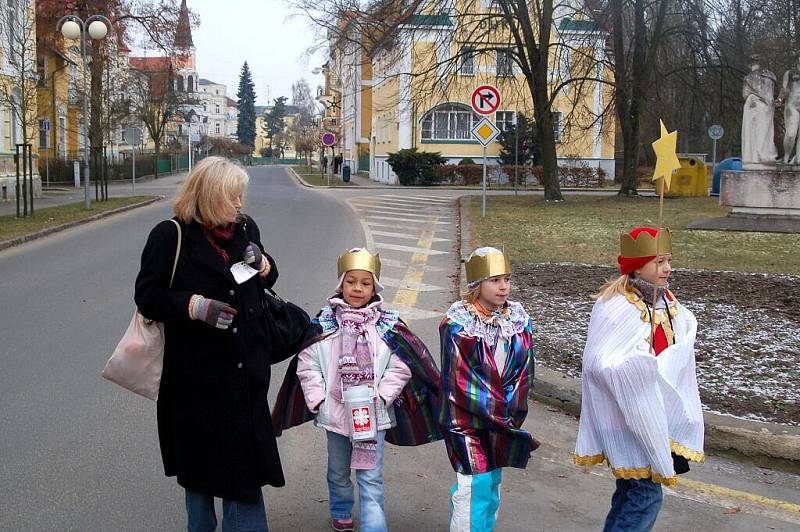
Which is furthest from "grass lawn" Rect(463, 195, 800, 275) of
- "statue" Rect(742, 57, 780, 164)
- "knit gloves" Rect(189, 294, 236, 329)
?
"knit gloves" Rect(189, 294, 236, 329)

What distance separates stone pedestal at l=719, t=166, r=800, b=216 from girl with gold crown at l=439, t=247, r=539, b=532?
16.2 m

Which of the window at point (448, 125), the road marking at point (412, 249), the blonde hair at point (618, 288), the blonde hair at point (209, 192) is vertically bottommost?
the road marking at point (412, 249)

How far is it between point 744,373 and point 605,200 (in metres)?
23.4

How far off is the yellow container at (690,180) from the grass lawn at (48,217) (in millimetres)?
19510

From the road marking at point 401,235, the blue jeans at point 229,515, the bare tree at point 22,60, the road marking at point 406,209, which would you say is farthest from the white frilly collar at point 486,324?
the bare tree at point 22,60

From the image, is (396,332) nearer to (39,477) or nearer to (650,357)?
(650,357)

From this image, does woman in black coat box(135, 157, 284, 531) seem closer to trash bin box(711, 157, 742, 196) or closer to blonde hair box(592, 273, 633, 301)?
blonde hair box(592, 273, 633, 301)

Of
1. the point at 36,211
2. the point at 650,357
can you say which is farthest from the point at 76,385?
the point at 36,211

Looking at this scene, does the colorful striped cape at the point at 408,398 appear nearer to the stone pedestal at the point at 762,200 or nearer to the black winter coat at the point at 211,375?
the black winter coat at the point at 211,375

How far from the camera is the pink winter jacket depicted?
4109mm

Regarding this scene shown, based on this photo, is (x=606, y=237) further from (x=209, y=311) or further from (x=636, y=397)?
(x=209, y=311)

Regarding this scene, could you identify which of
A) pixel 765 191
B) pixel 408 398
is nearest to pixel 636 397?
pixel 408 398

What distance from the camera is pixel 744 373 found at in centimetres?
671

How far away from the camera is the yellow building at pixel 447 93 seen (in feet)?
85.3
